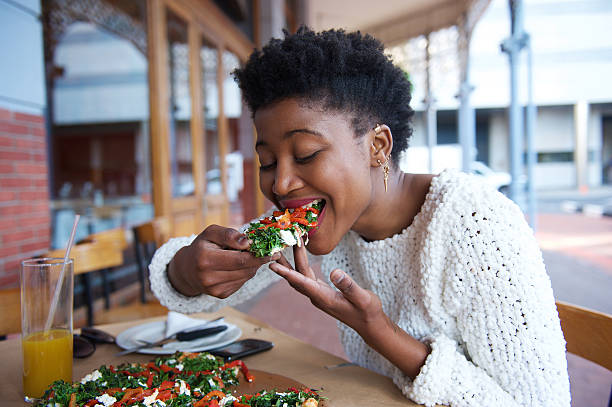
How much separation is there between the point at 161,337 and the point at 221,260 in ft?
1.26

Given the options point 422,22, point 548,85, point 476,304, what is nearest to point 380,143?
point 476,304

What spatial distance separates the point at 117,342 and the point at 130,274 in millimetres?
3346

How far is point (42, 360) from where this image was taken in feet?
3.09

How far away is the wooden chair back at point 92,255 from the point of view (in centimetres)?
192


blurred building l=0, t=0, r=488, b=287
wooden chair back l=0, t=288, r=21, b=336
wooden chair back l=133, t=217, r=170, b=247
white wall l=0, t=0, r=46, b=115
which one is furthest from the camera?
wooden chair back l=133, t=217, r=170, b=247

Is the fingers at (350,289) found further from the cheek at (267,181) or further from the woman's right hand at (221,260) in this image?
the cheek at (267,181)

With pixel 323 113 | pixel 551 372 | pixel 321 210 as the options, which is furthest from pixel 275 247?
pixel 551 372

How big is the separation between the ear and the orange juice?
849 millimetres

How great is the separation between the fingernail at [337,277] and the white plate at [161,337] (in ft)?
1.69

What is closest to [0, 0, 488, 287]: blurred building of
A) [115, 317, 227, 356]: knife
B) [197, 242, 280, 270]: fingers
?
[197, 242, 280, 270]: fingers

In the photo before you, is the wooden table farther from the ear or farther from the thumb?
the ear

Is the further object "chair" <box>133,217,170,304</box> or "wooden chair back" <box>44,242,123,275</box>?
"chair" <box>133,217,170,304</box>

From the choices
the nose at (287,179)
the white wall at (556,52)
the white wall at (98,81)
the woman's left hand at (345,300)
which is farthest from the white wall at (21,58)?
the white wall at (556,52)

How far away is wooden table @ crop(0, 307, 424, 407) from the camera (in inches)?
36.9
